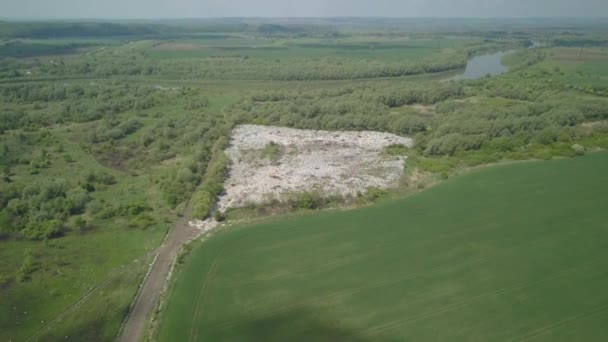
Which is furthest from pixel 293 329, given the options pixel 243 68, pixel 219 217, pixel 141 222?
pixel 243 68

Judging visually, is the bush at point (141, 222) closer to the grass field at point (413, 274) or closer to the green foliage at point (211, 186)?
the green foliage at point (211, 186)

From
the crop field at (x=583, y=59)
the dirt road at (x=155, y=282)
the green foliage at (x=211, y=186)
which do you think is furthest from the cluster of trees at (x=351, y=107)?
the crop field at (x=583, y=59)

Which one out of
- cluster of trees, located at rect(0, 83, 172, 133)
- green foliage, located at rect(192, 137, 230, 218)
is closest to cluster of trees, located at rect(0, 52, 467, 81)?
cluster of trees, located at rect(0, 83, 172, 133)

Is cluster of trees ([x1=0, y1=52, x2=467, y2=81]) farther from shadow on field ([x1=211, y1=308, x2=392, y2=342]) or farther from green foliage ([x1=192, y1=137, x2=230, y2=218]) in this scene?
shadow on field ([x1=211, y1=308, x2=392, y2=342])

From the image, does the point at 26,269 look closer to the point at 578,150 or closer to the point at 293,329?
the point at 293,329

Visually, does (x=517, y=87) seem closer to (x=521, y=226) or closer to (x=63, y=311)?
(x=521, y=226)

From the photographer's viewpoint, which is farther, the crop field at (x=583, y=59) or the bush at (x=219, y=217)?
the crop field at (x=583, y=59)

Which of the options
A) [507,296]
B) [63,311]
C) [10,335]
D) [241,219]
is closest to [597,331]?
[507,296]
